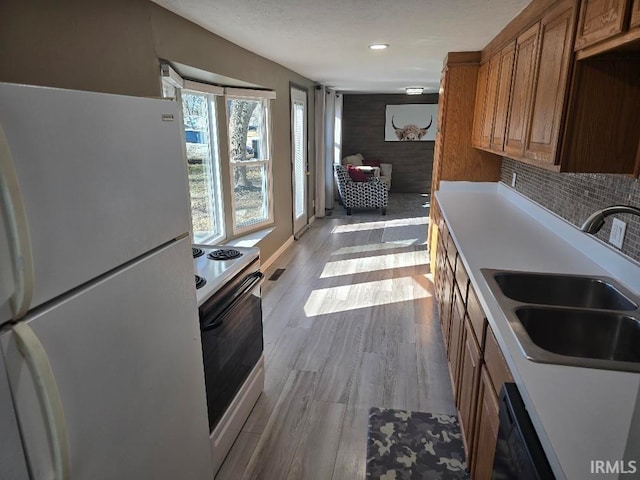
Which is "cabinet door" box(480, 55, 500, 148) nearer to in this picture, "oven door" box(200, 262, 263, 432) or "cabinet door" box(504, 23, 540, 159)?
"cabinet door" box(504, 23, 540, 159)

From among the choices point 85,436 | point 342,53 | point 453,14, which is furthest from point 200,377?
point 342,53

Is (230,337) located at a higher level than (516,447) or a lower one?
lower

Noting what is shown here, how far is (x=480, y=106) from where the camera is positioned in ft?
11.7

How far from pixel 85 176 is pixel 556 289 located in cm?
188

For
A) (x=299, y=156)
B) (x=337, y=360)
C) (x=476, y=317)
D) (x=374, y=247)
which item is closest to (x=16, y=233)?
(x=476, y=317)

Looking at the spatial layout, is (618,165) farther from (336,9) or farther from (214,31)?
(214,31)

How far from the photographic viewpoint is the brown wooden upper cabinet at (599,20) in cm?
129

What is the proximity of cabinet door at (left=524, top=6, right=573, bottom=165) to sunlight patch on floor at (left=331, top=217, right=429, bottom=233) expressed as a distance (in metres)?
4.44

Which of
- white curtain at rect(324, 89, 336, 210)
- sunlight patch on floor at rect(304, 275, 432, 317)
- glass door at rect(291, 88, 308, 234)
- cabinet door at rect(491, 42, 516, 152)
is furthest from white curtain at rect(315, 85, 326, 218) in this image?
cabinet door at rect(491, 42, 516, 152)

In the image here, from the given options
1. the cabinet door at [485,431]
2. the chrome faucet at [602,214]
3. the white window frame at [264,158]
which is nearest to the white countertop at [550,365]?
the cabinet door at [485,431]

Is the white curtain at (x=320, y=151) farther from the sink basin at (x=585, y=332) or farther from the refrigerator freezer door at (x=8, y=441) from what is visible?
the refrigerator freezer door at (x=8, y=441)

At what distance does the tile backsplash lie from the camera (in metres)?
1.72

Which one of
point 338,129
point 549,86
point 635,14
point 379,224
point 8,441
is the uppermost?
point 635,14

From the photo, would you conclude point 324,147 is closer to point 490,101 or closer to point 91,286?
point 490,101
